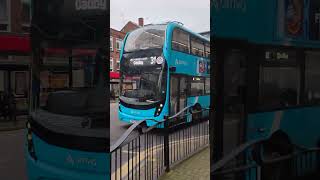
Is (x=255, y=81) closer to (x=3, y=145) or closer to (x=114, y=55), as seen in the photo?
(x=114, y=55)

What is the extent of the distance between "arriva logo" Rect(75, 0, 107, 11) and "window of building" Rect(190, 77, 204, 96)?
0.65m

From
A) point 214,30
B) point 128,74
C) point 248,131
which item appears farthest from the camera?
point 128,74

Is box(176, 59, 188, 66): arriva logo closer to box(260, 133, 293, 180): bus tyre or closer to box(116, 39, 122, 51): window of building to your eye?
box(116, 39, 122, 51): window of building

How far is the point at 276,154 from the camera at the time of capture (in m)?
1.78

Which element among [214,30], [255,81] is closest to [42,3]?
[214,30]

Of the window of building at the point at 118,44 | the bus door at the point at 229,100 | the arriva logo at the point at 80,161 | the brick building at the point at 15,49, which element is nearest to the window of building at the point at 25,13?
the brick building at the point at 15,49

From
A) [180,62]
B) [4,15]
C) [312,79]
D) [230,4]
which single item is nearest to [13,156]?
Answer: [4,15]

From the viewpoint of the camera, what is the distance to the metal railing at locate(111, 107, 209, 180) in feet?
6.19

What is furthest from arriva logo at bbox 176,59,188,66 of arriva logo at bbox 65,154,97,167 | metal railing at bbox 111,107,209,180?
arriva logo at bbox 65,154,97,167

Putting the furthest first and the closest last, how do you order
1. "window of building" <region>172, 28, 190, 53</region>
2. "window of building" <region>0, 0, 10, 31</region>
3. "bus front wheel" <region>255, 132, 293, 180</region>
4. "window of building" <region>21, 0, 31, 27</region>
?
"window of building" <region>172, 28, 190, 53</region>, "bus front wheel" <region>255, 132, 293, 180</region>, "window of building" <region>21, 0, 31, 27</region>, "window of building" <region>0, 0, 10, 31</region>

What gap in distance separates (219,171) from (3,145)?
1.04 meters

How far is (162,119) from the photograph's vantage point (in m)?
2.03

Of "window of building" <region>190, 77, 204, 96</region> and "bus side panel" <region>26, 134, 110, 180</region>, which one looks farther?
"window of building" <region>190, 77, 204, 96</region>

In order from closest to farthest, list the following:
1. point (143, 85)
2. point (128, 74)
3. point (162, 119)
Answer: point (128, 74) < point (143, 85) < point (162, 119)
